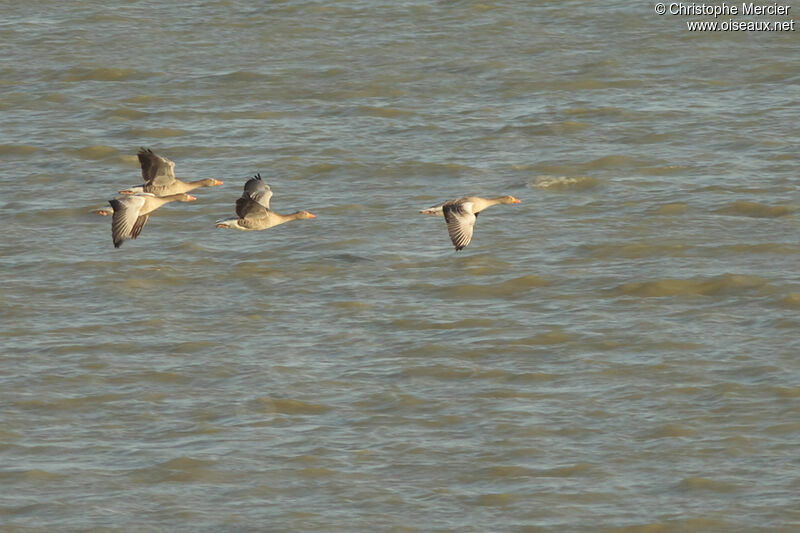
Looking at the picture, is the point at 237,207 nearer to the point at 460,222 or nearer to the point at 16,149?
the point at 460,222

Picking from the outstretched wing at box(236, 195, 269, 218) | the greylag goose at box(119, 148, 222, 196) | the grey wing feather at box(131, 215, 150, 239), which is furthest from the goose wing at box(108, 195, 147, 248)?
the outstretched wing at box(236, 195, 269, 218)

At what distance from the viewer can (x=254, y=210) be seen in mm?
26266

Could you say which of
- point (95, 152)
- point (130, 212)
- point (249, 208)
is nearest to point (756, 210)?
point (249, 208)

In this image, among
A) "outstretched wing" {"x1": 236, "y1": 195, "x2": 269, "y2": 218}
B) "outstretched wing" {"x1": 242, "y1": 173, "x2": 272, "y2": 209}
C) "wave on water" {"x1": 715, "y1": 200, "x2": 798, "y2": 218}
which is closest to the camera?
"outstretched wing" {"x1": 236, "y1": 195, "x2": 269, "y2": 218}

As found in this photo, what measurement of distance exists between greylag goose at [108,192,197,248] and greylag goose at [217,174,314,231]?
3.54 ft

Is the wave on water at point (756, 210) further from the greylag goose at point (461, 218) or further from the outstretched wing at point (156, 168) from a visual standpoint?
the outstretched wing at point (156, 168)

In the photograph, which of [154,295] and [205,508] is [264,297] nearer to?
[154,295]

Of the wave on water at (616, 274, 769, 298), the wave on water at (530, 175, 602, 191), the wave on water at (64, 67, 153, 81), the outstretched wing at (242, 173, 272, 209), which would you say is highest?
the wave on water at (64, 67, 153, 81)

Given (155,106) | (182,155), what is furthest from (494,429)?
(155,106)

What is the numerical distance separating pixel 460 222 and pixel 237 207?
11.6 feet

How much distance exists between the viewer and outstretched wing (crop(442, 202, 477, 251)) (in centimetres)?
2481

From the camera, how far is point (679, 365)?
23.9 m

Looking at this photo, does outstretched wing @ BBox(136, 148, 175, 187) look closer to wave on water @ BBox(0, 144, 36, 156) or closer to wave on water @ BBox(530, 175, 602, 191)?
wave on water @ BBox(0, 144, 36, 156)

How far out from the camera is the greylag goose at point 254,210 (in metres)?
26.2
